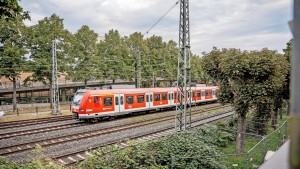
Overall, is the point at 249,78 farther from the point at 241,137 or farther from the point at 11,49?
the point at 11,49

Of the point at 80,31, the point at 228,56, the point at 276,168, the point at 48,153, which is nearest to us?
the point at 276,168

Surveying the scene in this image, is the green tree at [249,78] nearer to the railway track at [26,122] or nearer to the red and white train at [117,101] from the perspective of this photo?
the red and white train at [117,101]

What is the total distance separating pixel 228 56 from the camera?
1155 centimetres

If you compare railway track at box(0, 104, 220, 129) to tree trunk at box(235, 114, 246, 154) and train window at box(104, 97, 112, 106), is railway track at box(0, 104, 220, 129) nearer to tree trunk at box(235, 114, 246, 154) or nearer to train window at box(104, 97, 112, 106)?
train window at box(104, 97, 112, 106)

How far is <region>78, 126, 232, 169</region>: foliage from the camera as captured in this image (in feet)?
28.9

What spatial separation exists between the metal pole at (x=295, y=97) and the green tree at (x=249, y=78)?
11.1 meters

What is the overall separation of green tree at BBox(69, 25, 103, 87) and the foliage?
81.3 feet

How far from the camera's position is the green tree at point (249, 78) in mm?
10758

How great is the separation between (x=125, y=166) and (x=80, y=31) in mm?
28639

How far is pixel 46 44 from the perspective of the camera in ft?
94.6

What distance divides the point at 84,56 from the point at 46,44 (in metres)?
5.82

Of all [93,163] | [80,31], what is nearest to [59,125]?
[93,163]

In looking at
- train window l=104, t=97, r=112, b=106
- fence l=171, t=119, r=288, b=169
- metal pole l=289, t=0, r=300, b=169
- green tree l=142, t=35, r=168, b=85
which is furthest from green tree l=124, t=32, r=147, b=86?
metal pole l=289, t=0, r=300, b=169

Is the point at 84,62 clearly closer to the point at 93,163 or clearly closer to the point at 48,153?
the point at 48,153
